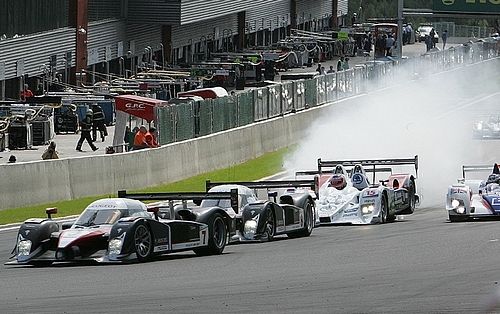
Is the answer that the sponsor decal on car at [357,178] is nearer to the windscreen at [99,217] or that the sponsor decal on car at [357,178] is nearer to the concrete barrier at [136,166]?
the concrete barrier at [136,166]

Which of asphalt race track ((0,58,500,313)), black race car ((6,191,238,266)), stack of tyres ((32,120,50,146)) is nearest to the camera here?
asphalt race track ((0,58,500,313))

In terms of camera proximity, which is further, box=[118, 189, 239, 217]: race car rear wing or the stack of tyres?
the stack of tyres

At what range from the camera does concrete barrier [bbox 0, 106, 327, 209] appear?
108 ft

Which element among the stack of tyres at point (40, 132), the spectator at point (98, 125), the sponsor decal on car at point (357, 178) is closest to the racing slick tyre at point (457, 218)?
the sponsor decal on car at point (357, 178)

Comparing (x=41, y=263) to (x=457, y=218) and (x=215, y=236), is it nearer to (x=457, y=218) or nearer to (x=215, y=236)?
(x=215, y=236)

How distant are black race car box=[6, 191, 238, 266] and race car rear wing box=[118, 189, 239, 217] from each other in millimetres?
501

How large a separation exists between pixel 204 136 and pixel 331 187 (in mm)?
14929

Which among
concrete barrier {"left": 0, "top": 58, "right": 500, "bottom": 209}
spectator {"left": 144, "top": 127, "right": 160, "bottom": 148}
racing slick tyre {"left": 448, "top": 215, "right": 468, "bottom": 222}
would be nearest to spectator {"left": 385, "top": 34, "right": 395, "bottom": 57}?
concrete barrier {"left": 0, "top": 58, "right": 500, "bottom": 209}

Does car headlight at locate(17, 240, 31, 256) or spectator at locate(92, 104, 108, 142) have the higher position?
spectator at locate(92, 104, 108, 142)

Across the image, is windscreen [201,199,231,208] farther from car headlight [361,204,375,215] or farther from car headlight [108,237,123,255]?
car headlight [361,204,375,215]

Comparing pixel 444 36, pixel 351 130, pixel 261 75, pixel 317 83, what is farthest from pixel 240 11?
pixel 351 130

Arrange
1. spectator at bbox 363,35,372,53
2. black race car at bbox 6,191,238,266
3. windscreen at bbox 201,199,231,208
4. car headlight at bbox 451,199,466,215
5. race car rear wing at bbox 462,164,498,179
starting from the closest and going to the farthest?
black race car at bbox 6,191,238,266, windscreen at bbox 201,199,231,208, car headlight at bbox 451,199,466,215, race car rear wing at bbox 462,164,498,179, spectator at bbox 363,35,372,53

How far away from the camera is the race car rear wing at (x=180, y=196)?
77.4 ft

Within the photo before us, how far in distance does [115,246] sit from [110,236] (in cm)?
18
